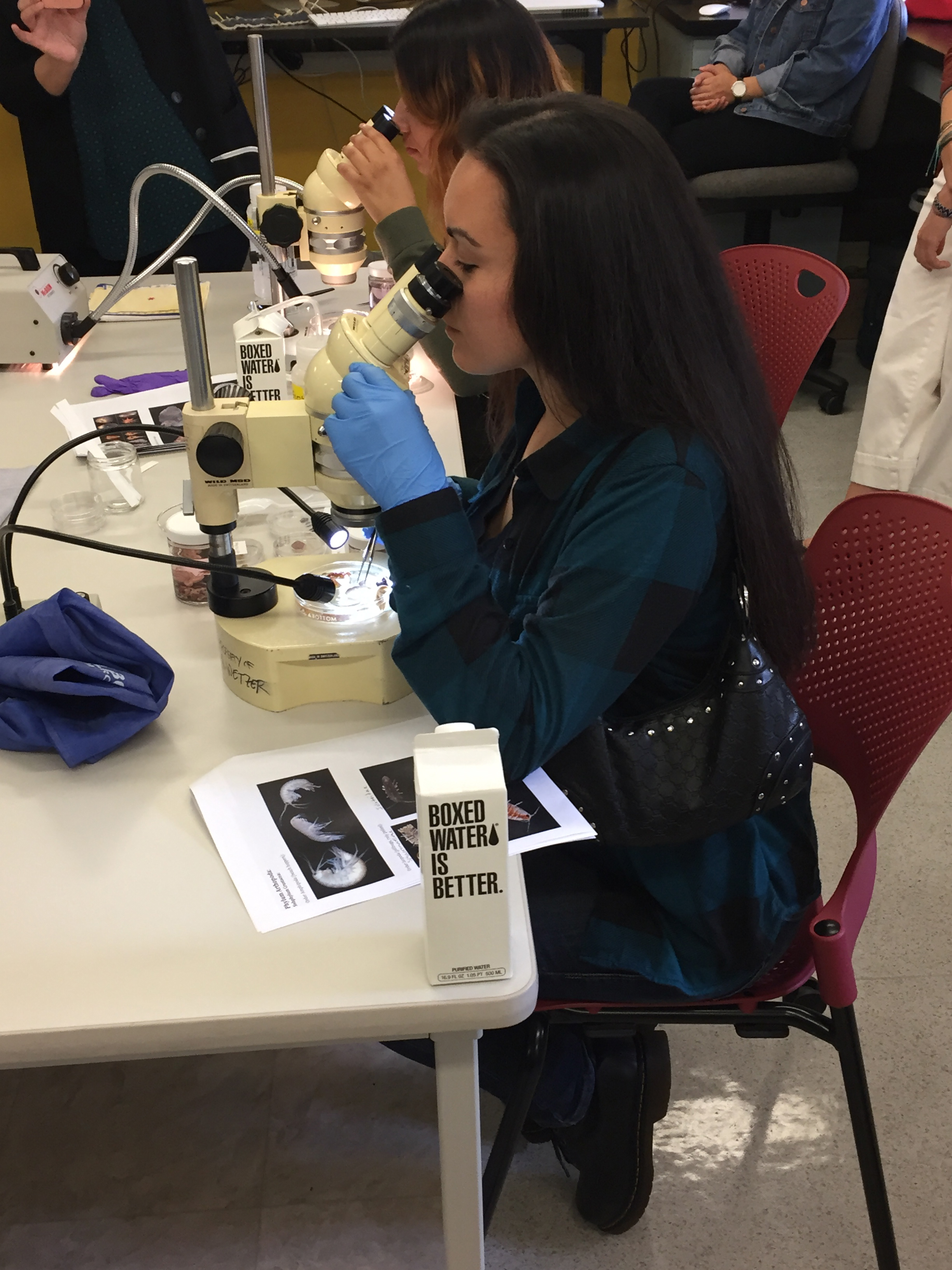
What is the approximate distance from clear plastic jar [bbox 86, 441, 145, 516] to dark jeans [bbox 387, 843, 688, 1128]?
0.72 m

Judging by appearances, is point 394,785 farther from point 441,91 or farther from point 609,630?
point 441,91

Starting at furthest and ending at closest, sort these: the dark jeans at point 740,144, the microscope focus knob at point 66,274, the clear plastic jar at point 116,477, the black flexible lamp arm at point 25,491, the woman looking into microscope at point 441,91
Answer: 1. the dark jeans at point 740,144
2. the microscope focus knob at point 66,274
3. the woman looking into microscope at point 441,91
4. the clear plastic jar at point 116,477
5. the black flexible lamp arm at point 25,491

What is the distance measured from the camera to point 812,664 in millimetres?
1273

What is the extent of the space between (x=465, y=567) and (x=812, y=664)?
438 millimetres

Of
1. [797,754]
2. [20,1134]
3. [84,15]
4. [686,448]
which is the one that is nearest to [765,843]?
[797,754]

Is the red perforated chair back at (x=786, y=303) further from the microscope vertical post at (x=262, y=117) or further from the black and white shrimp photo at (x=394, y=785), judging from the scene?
the black and white shrimp photo at (x=394, y=785)

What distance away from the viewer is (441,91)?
6.17ft

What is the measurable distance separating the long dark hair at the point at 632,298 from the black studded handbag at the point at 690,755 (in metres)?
0.08

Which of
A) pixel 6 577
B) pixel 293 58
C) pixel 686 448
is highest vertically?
pixel 686 448

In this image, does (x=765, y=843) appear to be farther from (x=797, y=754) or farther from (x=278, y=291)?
(x=278, y=291)

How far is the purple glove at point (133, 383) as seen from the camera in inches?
75.0

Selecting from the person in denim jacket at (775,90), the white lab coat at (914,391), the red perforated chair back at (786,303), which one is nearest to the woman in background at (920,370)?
the white lab coat at (914,391)

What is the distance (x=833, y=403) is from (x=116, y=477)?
2574 mm

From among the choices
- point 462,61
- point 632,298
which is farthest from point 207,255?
point 632,298
